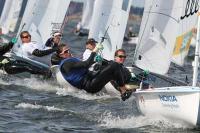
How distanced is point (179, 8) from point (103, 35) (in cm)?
337

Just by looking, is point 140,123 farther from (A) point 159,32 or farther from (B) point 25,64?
(B) point 25,64

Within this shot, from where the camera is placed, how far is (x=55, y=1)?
17.0 m

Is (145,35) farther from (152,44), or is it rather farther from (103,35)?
(103,35)

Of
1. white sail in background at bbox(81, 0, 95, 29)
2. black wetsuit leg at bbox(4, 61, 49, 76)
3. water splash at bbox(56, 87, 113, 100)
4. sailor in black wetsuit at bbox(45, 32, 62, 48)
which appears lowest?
water splash at bbox(56, 87, 113, 100)

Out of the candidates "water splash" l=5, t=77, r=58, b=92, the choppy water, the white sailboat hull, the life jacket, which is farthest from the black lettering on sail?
"water splash" l=5, t=77, r=58, b=92

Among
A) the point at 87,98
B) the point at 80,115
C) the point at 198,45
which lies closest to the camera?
the point at 198,45

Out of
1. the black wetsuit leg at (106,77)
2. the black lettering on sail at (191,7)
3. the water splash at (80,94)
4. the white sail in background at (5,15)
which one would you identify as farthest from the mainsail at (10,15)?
the black wetsuit leg at (106,77)

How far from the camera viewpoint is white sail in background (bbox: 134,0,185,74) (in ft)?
39.1

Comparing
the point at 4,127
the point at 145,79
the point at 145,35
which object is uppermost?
the point at 145,35

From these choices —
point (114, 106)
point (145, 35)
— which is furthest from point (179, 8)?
point (114, 106)

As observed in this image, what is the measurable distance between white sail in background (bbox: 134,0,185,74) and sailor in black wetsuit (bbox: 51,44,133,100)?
234 centimetres

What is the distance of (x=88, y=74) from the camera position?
10156 millimetres

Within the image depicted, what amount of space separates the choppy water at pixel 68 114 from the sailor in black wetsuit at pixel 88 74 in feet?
1.59

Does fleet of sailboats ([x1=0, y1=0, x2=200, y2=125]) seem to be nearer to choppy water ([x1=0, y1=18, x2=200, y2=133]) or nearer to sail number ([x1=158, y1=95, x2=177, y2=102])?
sail number ([x1=158, y1=95, x2=177, y2=102])
